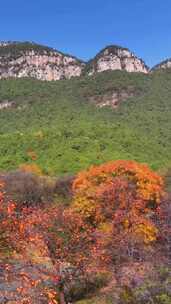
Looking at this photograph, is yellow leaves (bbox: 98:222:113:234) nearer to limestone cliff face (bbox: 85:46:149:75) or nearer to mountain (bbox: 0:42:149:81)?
mountain (bbox: 0:42:149:81)

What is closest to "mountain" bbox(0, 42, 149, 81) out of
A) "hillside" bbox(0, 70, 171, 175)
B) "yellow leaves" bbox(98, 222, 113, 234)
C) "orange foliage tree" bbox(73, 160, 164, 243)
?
"hillside" bbox(0, 70, 171, 175)

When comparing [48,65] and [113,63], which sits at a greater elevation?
[48,65]

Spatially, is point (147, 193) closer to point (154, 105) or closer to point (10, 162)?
point (10, 162)

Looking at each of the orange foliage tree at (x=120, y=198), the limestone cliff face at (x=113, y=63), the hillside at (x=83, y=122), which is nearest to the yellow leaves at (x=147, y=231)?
the orange foliage tree at (x=120, y=198)

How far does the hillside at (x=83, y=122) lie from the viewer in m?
91.1

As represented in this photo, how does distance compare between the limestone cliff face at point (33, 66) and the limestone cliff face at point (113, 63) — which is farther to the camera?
the limestone cliff face at point (113, 63)

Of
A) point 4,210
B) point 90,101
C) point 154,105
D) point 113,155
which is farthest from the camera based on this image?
point 90,101

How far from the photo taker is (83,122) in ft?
367

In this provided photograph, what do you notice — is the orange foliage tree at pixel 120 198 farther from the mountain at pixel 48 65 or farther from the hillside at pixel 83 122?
the mountain at pixel 48 65

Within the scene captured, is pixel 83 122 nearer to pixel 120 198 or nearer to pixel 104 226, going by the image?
pixel 104 226

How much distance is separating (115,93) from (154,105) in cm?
1470

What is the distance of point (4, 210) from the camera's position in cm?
1973

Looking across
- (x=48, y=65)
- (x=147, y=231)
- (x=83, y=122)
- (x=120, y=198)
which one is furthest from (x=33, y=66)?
(x=120, y=198)

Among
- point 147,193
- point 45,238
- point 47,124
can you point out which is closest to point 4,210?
point 45,238
